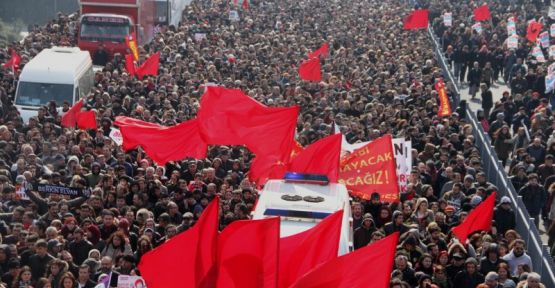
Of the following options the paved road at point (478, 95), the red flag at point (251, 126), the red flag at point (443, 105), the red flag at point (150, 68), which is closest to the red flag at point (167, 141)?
the red flag at point (251, 126)

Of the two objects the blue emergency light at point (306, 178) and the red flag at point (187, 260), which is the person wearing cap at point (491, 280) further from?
the red flag at point (187, 260)

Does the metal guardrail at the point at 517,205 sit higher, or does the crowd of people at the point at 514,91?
the crowd of people at the point at 514,91

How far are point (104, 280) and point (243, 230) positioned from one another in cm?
226

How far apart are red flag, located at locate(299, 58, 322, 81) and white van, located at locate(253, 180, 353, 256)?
41.8 ft

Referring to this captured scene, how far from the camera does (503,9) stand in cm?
4722

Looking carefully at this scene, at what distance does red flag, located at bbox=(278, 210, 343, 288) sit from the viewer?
1328 centimetres

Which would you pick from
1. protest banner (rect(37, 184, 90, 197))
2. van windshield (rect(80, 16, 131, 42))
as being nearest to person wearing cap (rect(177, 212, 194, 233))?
protest banner (rect(37, 184, 90, 197))

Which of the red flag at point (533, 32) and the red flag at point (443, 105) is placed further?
the red flag at point (533, 32)

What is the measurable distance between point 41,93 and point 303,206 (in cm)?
1245

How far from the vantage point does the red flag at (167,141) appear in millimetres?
19766

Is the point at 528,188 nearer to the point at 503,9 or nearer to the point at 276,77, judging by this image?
the point at 276,77

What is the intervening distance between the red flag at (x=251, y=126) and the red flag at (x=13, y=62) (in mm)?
10545

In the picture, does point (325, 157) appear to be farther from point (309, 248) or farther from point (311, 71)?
point (311, 71)

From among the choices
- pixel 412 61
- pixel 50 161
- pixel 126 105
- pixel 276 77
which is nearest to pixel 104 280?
pixel 50 161
